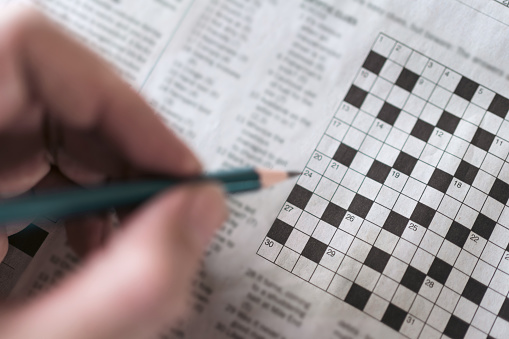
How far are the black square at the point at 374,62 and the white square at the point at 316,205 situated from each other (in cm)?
20

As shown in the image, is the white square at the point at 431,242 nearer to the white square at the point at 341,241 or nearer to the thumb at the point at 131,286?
the white square at the point at 341,241

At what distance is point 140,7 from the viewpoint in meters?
0.68

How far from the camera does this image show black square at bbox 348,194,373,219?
63 cm

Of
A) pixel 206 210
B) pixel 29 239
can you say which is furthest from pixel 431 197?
pixel 29 239

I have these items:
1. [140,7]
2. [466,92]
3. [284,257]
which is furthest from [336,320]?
[140,7]

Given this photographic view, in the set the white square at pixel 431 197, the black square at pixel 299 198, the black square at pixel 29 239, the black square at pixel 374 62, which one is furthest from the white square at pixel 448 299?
the black square at pixel 29 239

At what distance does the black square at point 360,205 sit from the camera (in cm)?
63

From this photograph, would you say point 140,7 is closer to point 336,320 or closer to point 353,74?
point 353,74

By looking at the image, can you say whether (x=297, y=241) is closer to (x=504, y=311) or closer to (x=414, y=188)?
(x=414, y=188)

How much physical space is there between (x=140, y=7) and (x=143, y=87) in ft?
0.41

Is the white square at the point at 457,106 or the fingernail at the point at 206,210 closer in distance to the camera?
the fingernail at the point at 206,210

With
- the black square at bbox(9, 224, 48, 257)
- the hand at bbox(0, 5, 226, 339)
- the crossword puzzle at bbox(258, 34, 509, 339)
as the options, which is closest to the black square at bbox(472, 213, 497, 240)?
the crossword puzzle at bbox(258, 34, 509, 339)

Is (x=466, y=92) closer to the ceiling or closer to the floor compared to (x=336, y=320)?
closer to the ceiling

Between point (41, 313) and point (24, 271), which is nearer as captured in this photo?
point (41, 313)
